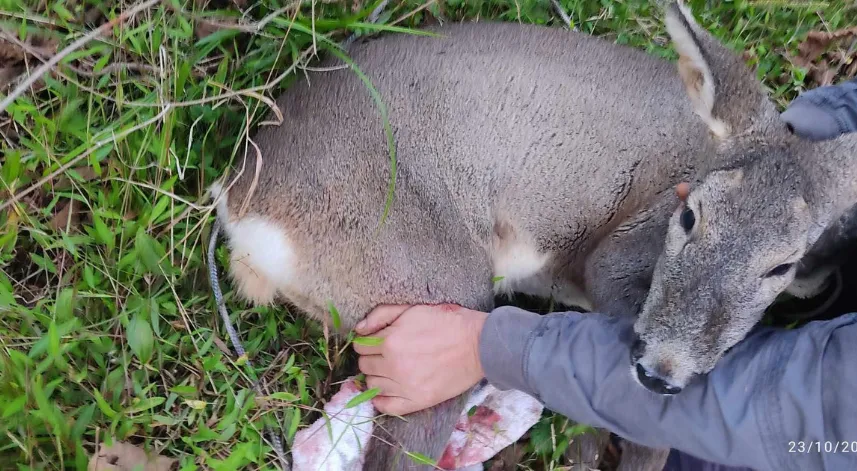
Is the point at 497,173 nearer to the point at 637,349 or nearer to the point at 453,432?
the point at 637,349

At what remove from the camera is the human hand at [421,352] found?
2402 millimetres

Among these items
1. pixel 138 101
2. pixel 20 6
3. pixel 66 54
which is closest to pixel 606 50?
pixel 138 101

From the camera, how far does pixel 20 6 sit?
2.41 meters

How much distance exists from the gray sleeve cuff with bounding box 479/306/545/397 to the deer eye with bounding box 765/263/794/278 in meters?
0.81

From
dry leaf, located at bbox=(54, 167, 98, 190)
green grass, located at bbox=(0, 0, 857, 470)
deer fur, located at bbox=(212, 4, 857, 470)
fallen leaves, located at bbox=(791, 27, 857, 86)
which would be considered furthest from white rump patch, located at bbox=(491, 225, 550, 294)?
fallen leaves, located at bbox=(791, 27, 857, 86)

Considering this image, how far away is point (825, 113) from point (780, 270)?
1.01 metres

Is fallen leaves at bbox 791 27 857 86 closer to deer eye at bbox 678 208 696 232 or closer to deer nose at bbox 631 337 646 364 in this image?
deer eye at bbox 678 208 696 232

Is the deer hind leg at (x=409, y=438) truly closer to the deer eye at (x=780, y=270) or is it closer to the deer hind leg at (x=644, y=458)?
the deer hind leg at (x=644, y=458)

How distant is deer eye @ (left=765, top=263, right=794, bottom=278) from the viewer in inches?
79.0

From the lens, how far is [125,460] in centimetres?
220

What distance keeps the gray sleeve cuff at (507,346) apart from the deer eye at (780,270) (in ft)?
2.66

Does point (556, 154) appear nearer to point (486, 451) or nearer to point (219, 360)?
point (486, 451)

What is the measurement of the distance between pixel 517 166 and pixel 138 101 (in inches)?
62.9

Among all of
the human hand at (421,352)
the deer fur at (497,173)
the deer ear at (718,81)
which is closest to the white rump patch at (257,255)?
the deer fur at (497,173)
